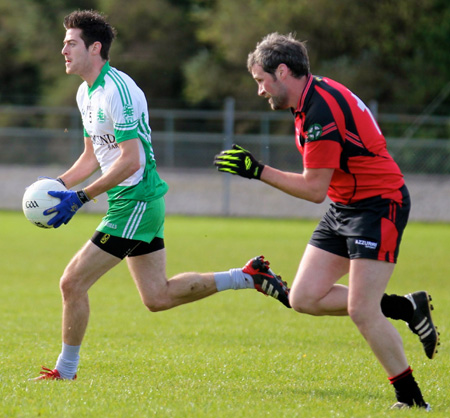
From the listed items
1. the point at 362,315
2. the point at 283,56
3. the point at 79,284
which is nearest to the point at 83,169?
the point at 79,284

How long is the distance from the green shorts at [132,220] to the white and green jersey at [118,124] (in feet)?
0.19

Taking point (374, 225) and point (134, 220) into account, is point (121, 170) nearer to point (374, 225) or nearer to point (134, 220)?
point (134, 220)

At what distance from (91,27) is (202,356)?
279cm

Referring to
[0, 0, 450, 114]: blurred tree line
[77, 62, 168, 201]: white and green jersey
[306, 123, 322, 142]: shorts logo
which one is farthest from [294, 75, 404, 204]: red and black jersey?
[0, 0, 450, 114]: blurred tree line

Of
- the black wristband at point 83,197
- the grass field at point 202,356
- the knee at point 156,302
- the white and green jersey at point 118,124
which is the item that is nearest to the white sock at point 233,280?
the knee at point 156,302

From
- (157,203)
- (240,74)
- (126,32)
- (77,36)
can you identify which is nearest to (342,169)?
(157,203)

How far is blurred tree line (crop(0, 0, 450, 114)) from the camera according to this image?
1299 inches

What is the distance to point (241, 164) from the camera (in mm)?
4824

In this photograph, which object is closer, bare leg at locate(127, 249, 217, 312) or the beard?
the beard

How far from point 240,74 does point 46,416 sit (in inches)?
1300

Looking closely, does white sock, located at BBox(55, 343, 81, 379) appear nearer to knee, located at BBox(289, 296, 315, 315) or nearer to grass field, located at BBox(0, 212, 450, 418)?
grass field, located at BBox(0, 212, 450, 418)

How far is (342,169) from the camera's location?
4.98m

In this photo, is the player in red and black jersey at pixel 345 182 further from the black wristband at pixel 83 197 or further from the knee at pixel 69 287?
the knee at pixel 69 287

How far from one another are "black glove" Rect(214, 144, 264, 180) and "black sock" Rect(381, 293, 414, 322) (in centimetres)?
140
